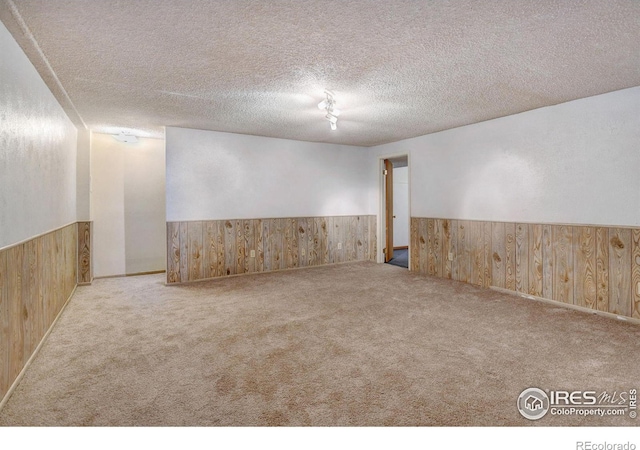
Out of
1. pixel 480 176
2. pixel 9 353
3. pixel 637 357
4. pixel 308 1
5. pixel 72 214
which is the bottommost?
pixel 637 357

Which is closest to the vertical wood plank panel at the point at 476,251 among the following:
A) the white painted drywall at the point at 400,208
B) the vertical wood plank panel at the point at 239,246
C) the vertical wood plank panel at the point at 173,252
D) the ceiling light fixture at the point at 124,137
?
the vertical wood plank panel at the point at 239,246

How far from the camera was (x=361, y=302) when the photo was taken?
407 cm

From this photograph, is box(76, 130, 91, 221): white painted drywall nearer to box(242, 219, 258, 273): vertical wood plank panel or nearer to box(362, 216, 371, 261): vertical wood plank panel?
box(242, 219, 258, 273): vertical wood plank panel

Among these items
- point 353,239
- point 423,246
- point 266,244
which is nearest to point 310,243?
point 266,244

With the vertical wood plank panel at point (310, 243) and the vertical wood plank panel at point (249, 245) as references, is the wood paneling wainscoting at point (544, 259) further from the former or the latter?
the vertical wood plank panel at point (249, 245)

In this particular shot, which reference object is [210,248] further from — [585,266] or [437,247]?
[585,266]

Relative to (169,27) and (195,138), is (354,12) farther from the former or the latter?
(195,138)

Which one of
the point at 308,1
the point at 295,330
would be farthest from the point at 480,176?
the point at 308,1

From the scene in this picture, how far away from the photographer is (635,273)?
340 cm

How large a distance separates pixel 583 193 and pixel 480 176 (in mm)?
1292

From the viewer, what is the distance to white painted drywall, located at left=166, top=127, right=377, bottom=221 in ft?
17.0

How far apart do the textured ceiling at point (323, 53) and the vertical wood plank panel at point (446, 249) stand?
5.69 feet

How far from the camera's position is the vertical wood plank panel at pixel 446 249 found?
5.31 metres

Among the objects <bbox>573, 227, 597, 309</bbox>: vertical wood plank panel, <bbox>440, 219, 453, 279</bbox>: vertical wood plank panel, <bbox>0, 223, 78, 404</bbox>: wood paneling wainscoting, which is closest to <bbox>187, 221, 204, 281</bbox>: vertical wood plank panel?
<bbox>0, 223, 78, 404</bbox>: wood paneling wainscoting
